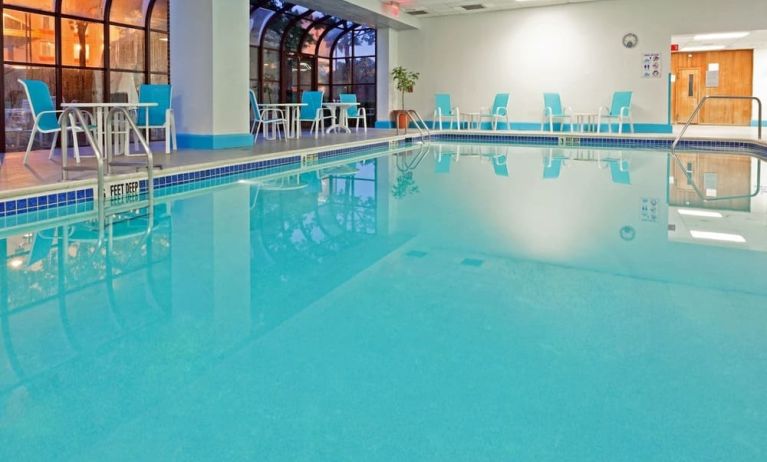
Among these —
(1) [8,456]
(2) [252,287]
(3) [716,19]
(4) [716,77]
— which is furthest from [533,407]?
(4) [716,77]

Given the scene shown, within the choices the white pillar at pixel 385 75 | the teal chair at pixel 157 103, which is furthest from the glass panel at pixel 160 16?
the white pillar at pixel 385 75

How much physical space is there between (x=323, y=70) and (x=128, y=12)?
241 inches

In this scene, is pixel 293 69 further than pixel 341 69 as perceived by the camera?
No

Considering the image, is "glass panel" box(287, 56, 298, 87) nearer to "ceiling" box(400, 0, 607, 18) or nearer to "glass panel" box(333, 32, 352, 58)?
"glass panel" box(333, 32, 352, 58)

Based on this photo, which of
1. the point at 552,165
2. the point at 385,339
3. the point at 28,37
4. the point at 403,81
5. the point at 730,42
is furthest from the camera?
the point at 730,42

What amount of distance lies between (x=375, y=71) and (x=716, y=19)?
7.01 m

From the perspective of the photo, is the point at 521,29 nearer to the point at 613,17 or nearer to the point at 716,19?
the point at 613,17

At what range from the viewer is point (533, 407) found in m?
1.51

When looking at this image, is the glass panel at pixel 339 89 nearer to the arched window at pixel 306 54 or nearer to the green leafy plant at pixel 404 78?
the arched window at pixel 306 54

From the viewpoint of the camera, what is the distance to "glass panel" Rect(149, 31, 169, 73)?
30.8 ft

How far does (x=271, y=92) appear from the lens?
12555mm

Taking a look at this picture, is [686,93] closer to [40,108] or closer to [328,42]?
[328,42]

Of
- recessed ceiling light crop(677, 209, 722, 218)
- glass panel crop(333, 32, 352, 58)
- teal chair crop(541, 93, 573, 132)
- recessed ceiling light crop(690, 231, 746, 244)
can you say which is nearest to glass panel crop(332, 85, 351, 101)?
glass panel crop(333, 32, 352, 58)

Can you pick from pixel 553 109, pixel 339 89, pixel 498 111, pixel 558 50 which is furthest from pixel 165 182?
pixel 339 89
